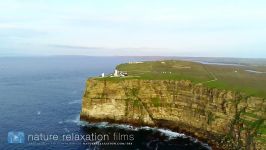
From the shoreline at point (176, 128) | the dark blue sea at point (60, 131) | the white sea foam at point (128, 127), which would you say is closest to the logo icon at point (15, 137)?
the dark blue sea at point (60, 131)

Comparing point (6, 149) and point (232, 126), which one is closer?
point (6, 149)

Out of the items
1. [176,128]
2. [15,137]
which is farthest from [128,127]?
[15,137]

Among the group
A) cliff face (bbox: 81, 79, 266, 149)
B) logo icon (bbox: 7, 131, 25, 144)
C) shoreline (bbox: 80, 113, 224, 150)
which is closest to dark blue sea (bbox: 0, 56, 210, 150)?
logo icon (bbox: 7, 131, 25, 144)

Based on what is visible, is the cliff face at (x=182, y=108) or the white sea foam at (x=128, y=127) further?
the white sea foam at (x=128, y=127)

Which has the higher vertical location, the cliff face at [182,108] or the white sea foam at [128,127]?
the cliff face at [182,108]

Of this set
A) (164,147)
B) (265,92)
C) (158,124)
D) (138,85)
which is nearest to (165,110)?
(158,124)

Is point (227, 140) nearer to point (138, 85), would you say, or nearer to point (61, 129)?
point (138, 85)

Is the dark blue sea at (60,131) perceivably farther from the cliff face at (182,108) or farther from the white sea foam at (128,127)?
the cliff face at (182,108)
